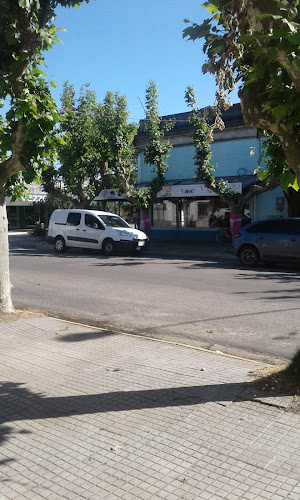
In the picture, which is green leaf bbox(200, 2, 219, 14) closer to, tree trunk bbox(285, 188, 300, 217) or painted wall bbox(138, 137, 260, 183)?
tree trunk bbox(285, 188, 300, 217)

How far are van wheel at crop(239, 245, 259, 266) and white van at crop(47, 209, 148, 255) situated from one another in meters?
4.86

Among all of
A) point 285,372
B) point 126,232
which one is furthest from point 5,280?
point 126,232

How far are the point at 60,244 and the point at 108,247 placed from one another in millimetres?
3050

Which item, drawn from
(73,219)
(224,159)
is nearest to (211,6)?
(73,219)

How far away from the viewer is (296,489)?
10.1 feet

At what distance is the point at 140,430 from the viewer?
401 cm

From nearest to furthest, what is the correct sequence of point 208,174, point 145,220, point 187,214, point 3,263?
point 3,263 < point 208,174 < point 145,220 < point 187,214

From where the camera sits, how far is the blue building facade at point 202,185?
22172mm

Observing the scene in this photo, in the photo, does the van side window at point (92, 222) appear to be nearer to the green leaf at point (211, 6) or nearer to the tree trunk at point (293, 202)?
the tree trunk at point (293, 202)

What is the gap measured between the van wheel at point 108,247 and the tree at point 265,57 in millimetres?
14461

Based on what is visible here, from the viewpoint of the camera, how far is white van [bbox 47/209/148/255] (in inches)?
765

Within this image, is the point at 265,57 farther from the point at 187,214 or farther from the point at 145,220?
the point at 187,214

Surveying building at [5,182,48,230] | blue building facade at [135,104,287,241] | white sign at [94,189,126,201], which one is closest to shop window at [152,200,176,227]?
blue building facade at [135,104,287,241]

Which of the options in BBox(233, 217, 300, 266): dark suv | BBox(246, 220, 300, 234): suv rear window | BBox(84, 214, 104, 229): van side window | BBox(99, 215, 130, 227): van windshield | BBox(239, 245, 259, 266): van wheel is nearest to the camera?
BBox(233, 217, 300, 266): dark suv
